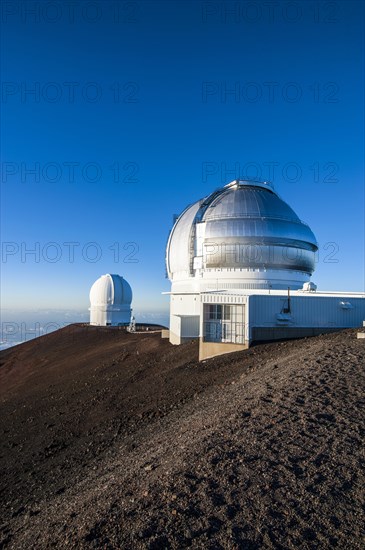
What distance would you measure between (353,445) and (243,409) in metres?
2.09

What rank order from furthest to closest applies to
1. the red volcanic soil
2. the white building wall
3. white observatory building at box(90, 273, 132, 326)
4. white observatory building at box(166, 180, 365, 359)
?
white observatory building at box(90, 273, 132, 326) < the white building wall < white observatory building at box(166, 180, 365, 359) < the red volcanic soil

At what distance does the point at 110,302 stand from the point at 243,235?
63.9ft

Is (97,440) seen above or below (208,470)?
below

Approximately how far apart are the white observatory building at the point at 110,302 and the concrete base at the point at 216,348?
2450 cm

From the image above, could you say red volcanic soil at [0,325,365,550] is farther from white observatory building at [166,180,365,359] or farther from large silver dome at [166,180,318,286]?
large silver dome at [166,180,318,286]

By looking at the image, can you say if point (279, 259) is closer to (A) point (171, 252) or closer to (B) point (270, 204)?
(B) point (270, 204)

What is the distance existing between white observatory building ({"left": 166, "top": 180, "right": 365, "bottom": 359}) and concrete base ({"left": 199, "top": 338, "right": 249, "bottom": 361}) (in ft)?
0.14

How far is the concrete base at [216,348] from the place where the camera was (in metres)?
14.5

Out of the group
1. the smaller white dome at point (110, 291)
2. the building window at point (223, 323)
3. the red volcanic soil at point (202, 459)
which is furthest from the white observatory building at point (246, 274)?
the smaller white dome at point (110, 291)

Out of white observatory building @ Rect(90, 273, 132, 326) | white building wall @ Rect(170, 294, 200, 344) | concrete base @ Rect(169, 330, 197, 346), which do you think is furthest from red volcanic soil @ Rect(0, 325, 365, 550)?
white observatory building @ Rect(90, 273, 132, 326)

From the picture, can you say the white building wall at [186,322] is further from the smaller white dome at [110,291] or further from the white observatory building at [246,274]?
the smaller white dome at [110,291]

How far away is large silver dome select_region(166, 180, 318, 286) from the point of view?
23.0 meters

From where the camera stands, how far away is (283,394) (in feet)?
24.5

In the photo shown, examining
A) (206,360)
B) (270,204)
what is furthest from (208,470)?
(270,204)
